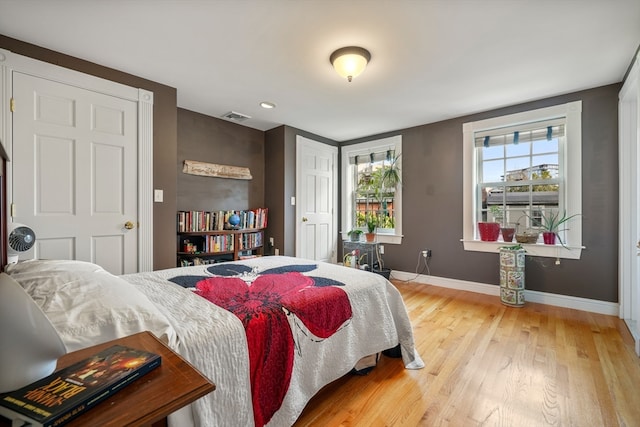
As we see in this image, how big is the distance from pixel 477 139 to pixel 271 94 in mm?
2731

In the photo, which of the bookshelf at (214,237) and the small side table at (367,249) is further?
the small side table at (367,249)

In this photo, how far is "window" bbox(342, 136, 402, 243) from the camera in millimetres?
4535

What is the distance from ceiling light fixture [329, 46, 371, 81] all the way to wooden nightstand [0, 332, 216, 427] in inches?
89.0

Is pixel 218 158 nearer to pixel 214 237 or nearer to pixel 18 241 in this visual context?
pixel 214 237

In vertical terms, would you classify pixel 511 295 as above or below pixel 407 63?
below

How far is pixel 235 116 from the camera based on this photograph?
3.83 meters

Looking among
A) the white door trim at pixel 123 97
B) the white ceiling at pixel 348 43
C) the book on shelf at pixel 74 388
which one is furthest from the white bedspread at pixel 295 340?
the white ceiling at pixel 348 43

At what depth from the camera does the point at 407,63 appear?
97.1 inches

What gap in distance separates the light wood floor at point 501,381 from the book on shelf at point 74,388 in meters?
1.12

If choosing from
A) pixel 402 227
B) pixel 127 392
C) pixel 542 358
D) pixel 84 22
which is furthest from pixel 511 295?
pixel 84 22

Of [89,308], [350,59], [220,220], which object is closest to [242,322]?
[89,308]

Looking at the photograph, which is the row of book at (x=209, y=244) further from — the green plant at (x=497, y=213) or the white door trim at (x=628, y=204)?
the white door trim at (x=628, y=204)

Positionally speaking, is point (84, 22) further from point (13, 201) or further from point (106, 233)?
point (106, 233)

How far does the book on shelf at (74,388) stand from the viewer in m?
0.50
